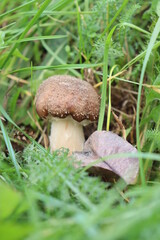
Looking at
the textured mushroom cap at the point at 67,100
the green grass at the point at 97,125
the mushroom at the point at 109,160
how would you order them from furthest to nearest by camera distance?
the textured mushroom cap at the point at 67,100
the mushroom at the point at 109,160
the green grass at the point at 97,125

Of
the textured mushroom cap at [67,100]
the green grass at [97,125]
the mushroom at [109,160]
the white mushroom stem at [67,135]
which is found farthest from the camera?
the white mushroom stem at [67,135]

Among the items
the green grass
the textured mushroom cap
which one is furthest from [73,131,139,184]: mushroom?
the textured mushroom cap

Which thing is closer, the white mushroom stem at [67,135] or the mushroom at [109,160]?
the mushroom at [109,160]

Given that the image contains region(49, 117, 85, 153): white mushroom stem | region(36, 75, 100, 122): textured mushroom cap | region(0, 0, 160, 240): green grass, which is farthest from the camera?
region(49, 117, 85, 153): white mushroom stem

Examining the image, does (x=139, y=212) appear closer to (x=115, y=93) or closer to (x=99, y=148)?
(x=99, y=148)

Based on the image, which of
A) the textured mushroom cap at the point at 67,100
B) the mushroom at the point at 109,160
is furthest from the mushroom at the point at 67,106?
the mushroom at the point at 109,160

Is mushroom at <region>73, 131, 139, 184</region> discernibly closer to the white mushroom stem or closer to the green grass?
the green grass

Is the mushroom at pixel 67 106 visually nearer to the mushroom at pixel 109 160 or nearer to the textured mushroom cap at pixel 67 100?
the textured mushroom cap at pixel 67 100

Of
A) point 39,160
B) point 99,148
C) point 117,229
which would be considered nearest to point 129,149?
point 99,148
